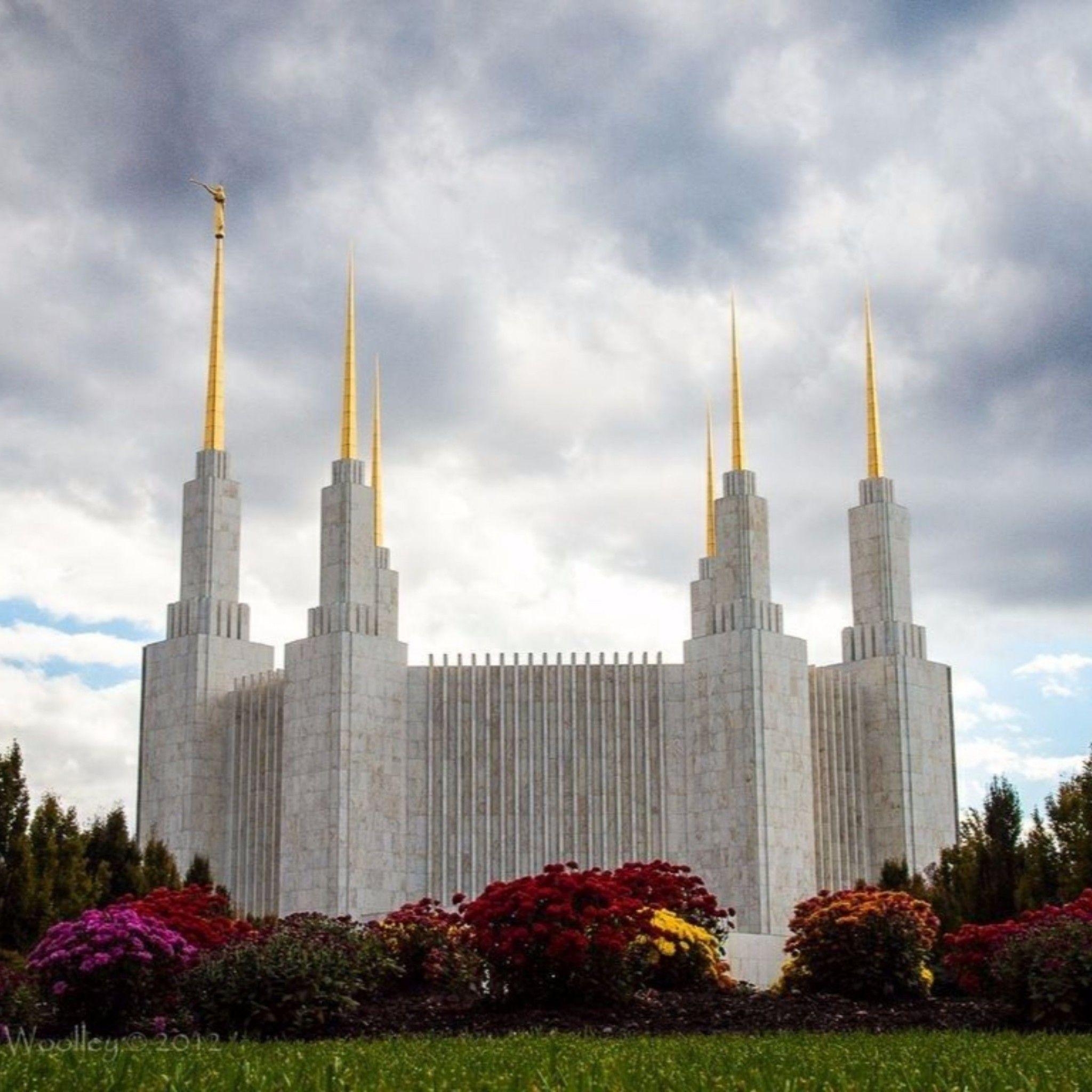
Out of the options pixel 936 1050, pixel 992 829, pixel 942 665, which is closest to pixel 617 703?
pixel 942 665

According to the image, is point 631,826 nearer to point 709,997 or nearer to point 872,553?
point 872,553

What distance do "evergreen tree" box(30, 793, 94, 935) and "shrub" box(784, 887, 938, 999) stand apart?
1033 cm

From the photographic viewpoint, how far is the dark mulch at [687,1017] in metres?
15.2

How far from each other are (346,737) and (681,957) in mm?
19318

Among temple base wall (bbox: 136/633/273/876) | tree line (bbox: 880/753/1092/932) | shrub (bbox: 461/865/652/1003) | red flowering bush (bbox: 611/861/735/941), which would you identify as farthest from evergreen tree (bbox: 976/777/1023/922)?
temple base wall (bbox: 136/633/273/876)

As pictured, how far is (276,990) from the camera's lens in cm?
1541

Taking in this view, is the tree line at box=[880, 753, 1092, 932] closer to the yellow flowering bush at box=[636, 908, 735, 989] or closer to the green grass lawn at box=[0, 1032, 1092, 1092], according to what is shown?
the yellow flowering bush at box=[636, 908, 735, 989]

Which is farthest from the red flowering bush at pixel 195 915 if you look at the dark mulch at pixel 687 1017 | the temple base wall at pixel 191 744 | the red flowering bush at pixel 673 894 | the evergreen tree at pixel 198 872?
the temple base wall at pixel 191 744

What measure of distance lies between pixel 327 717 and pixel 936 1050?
91.6ft

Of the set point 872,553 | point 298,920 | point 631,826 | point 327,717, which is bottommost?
point 298,920

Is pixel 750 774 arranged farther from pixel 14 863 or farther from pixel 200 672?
pixel 14 863

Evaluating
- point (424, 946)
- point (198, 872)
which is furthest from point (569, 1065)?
point (198, 872)

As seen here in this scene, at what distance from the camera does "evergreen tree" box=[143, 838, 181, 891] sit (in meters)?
30.3

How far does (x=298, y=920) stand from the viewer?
1869 centimetres
